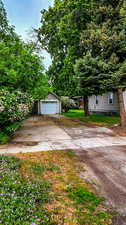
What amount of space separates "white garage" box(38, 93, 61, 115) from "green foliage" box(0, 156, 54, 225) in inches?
745

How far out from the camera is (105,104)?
799 inches

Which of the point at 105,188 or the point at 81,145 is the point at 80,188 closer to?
the point at 105,188

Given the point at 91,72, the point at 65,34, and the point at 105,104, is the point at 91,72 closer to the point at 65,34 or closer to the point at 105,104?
the point at 65,34

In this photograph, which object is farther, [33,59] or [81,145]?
[33,59]

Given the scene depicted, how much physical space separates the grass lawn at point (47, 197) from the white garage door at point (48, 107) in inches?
719

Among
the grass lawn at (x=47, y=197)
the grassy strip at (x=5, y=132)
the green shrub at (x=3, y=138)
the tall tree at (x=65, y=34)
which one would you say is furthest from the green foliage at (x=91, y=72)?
the grass lawn at (x=47, y=197)

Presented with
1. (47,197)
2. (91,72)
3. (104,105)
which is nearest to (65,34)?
(91,72)

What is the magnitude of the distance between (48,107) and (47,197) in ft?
67.0

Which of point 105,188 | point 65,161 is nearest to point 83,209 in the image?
point 105,188

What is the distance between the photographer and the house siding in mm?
18797

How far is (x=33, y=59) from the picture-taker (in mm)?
9336

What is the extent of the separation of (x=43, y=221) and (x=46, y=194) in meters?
0.81

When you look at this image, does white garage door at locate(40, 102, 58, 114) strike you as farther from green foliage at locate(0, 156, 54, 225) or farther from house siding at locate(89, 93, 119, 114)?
green foliage at locate(0, 156, 54, 225)

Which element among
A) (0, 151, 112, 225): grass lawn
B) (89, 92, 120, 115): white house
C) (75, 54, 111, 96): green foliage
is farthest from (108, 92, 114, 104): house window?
(0, 151, 112, 225): grass lawn
